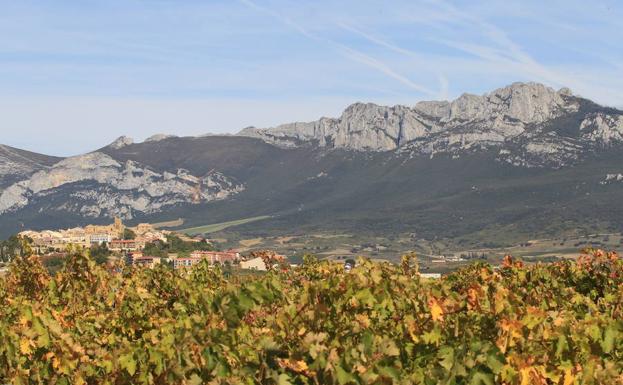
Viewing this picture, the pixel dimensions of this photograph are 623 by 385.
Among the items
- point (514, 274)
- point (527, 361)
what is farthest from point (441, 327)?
point (514, 274)

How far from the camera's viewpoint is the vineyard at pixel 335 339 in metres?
11.7

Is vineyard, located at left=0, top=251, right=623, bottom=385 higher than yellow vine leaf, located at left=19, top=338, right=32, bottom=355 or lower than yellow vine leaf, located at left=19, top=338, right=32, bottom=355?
higher

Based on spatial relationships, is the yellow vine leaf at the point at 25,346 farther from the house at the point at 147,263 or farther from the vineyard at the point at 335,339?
the house at the point at 147,263

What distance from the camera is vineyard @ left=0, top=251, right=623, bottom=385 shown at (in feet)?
38.4

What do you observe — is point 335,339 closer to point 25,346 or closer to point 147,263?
point 25,346

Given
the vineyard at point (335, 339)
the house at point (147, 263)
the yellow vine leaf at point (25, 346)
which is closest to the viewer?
the vineyard at point (335, 339)

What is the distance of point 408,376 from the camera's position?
461 inches

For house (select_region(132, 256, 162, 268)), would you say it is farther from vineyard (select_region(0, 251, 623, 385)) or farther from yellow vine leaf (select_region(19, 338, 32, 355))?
yellow vine leaf (select_region(19, 338, 32, 355))

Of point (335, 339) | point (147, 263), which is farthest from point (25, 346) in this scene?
point (147, 263)

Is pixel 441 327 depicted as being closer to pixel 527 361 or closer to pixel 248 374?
pixel 527 361

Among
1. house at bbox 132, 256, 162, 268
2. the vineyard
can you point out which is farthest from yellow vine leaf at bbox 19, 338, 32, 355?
house at bbox 132, 256, 162, 268

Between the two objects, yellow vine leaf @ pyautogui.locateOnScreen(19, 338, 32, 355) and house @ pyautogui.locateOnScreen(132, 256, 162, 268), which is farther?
house @ pyautogui.locateOnScreen(132, 256, 162, 268)

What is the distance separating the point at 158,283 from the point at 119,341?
10.0 meters

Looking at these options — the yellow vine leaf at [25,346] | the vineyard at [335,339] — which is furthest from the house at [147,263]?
the yellow vine leaf at [25,346]
